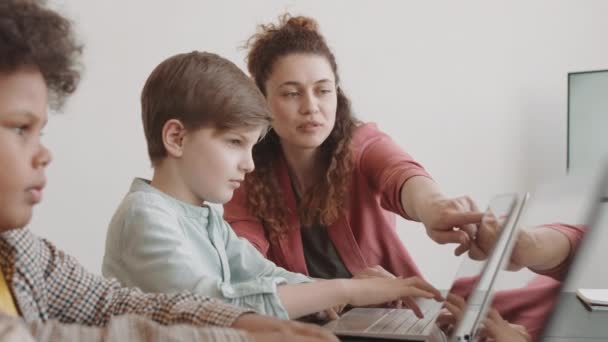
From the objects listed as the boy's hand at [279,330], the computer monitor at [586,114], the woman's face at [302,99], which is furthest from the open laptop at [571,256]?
the computer monitor at [586,114]

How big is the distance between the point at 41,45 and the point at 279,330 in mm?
323

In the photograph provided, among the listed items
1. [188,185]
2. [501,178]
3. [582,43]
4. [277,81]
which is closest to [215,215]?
[188,185]

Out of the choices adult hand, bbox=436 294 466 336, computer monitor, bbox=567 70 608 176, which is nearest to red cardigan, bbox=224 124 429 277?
adult hand, bbox=436 294 466 336

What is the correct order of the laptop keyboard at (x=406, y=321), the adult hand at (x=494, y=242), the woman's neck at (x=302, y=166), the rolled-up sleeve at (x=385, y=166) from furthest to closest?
the woman's neck at (x=302, y=166) → the rolled-up sleeve at (x=385, y=166) → the laptop keyboard at (x=406, y=321) → the adult hand at (x=494, y=242)

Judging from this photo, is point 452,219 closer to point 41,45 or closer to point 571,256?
point 571,256

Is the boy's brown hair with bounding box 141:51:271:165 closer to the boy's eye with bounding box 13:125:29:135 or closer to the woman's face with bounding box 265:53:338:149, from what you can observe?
the woman's face with bounding box 265:53:338:149

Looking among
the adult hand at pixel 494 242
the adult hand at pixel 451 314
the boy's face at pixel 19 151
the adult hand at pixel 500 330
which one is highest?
the boy's face at pixel 19 151

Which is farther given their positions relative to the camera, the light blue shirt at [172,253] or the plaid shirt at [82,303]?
the light blue shirt at [172,253]

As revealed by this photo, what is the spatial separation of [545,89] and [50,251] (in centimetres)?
255

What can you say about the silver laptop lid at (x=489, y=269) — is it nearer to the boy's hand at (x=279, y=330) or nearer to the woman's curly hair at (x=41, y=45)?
the boy's hand at (x=279, y=330)

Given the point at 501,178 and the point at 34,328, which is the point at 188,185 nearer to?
the point at 34,328

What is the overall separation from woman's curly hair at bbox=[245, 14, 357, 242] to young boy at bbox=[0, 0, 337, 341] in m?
0.69

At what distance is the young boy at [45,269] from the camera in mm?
590

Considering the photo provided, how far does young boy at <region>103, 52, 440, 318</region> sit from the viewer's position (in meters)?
0.95
